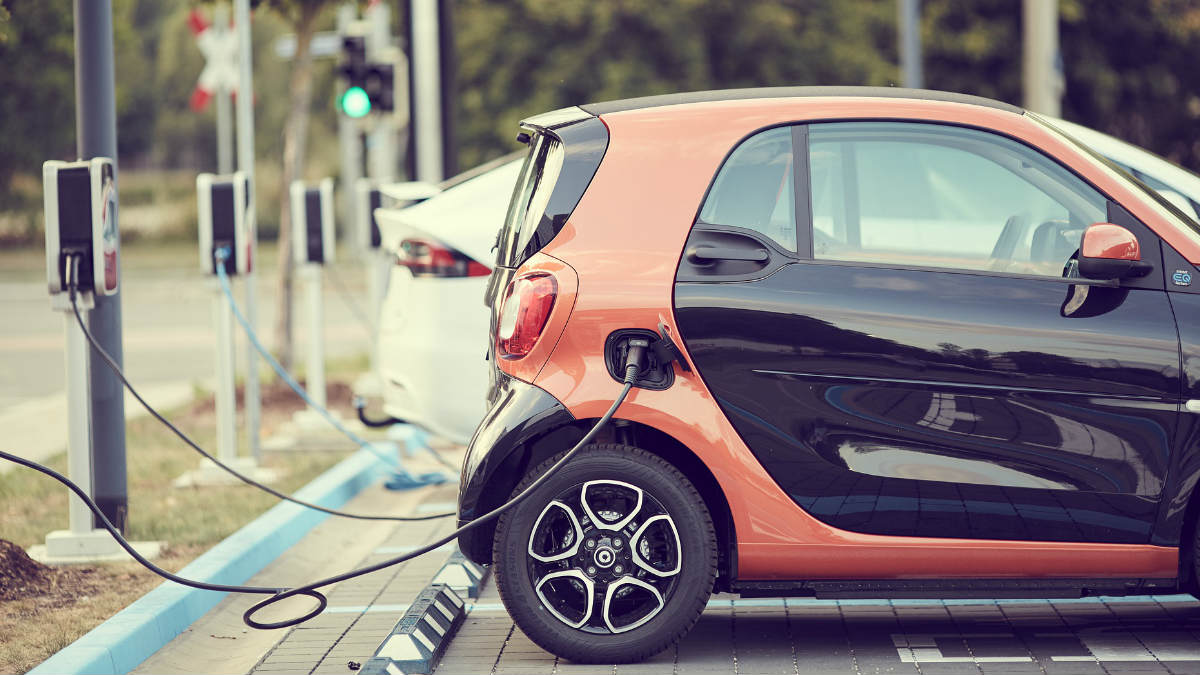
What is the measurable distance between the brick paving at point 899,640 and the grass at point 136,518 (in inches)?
53.4

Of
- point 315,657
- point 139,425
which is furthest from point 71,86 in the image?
point 315,657

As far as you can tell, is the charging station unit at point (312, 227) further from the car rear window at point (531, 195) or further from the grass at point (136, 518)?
the car rear window at point (531, 195)

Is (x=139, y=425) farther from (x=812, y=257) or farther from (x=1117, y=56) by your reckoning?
(x=1117, y=56)

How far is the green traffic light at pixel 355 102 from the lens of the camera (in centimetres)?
1324

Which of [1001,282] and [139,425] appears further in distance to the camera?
[139,425]

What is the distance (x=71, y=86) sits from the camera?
84.6ft

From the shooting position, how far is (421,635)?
5180 millimetres

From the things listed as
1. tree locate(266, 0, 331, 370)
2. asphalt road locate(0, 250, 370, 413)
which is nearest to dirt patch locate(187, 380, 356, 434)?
tree locate(266, 0, 331, 370)

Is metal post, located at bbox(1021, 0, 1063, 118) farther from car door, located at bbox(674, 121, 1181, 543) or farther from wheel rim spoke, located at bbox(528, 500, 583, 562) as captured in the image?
wheel rim spoke, located at bbox(528, 500, 583, 562)

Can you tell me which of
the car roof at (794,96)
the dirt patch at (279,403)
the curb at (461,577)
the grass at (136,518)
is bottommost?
the dirt patch at (279,403)

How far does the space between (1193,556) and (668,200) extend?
1948 millimetres

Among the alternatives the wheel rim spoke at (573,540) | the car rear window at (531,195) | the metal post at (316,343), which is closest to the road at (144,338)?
the metal post at (316,343)

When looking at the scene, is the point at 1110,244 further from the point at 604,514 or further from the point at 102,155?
the point at 102,155

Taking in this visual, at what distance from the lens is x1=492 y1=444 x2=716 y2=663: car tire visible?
4984 millimetres
